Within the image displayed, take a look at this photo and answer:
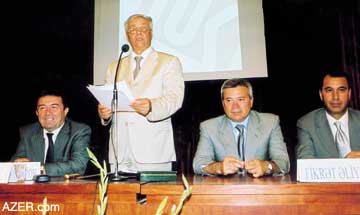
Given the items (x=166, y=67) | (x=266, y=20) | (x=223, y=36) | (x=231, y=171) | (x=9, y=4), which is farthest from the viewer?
(x=9, y=4)

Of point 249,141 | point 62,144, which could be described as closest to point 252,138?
point 249,141

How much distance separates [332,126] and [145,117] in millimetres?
1211

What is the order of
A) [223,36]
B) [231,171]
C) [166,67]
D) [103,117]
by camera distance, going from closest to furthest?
[231,171]
[103,117]
[166,67]
[223,36]

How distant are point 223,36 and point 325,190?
214cm

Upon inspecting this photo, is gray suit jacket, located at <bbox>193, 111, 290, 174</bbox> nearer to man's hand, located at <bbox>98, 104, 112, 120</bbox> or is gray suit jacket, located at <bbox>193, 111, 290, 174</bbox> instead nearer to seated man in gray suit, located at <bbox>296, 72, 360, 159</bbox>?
seated man in gray suit, located at <bbox>296, 72, 360, 159</bbox>

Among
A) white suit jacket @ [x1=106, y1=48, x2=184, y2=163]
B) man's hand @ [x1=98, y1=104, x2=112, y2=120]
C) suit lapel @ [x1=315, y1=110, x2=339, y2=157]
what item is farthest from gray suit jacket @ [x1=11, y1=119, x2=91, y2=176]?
suit lapel @ [x1=315, y1=110, x2=339, y2=157]

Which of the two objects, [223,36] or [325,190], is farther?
[223,36]

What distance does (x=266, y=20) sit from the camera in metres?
3.36

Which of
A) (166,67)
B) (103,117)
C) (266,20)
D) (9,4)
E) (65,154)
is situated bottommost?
(65,154)

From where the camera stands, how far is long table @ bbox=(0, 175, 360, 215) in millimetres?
1136

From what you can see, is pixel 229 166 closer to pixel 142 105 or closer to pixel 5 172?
pixel 142 105

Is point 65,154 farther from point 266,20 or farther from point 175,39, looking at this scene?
point 266,20

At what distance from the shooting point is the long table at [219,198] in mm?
1136

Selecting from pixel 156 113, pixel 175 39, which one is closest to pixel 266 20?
pixel 175 39
